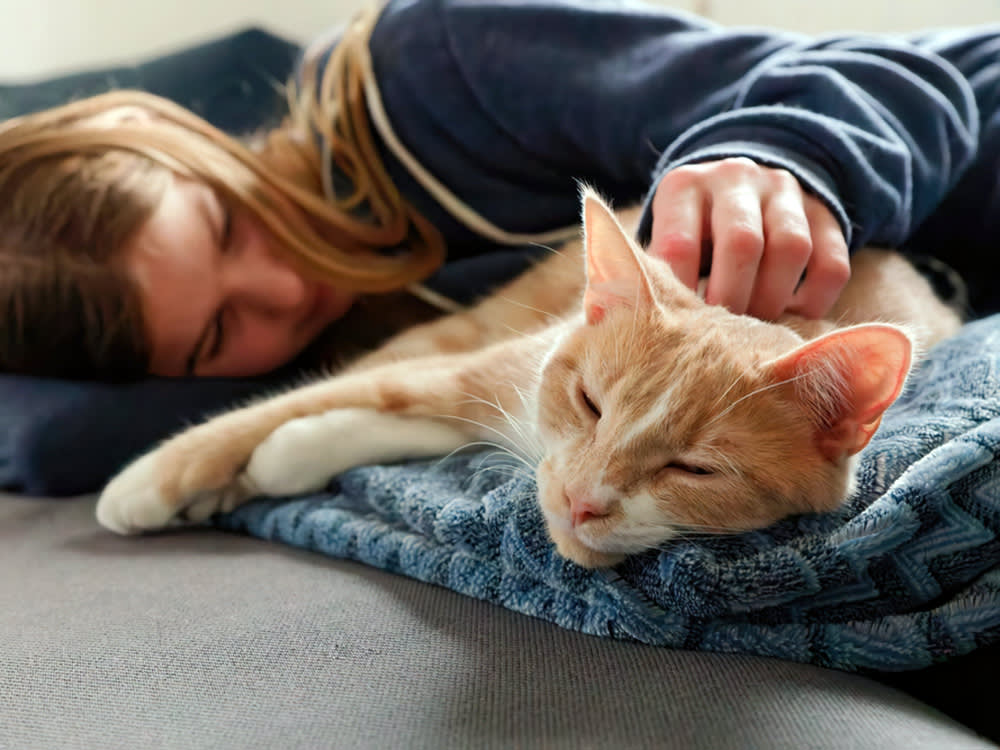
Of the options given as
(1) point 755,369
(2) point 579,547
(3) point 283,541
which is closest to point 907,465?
(1) point 755,369

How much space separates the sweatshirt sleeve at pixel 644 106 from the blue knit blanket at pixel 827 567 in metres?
0.31

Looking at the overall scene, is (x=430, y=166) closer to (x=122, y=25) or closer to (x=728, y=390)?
(x=728, y=390)

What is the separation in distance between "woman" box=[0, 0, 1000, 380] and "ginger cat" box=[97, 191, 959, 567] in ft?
0.32

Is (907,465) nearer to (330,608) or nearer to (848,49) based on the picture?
(330,608)

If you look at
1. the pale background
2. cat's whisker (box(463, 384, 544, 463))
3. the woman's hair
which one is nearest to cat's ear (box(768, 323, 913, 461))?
cat's whisker (box(463, 384, 544, 463))

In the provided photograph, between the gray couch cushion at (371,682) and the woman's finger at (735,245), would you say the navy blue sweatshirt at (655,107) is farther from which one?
the gray couch cushion at (371,682)

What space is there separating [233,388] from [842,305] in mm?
983

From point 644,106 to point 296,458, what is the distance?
761mm

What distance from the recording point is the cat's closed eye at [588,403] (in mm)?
710

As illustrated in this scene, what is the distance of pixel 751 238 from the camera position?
695mm

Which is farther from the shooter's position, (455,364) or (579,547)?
(455,364)

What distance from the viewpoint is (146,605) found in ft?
2.30

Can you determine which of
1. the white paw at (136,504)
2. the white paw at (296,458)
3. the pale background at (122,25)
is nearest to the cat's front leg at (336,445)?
the white paw at (296,458)

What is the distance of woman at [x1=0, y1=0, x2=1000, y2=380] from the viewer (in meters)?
0.88
